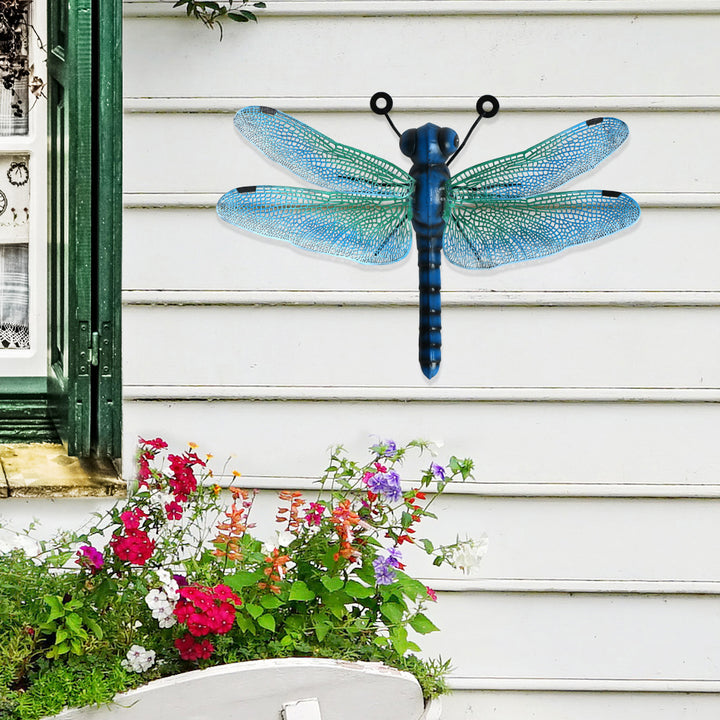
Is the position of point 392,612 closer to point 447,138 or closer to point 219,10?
point 447,138

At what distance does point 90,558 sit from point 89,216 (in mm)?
879

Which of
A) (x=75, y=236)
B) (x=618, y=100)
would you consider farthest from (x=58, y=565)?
(x=618, y=100)

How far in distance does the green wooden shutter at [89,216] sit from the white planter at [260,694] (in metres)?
0.72

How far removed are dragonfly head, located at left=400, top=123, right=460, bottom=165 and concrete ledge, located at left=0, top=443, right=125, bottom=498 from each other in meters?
1.10

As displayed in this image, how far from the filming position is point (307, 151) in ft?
6.97

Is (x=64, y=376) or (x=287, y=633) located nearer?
(x=287, y=633)

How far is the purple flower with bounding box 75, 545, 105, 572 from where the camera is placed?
1.67m

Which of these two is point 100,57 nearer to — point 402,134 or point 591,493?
point 402,134

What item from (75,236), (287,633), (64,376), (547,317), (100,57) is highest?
(100,57)

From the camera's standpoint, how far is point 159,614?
1.68m

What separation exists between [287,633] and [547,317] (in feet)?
3.30

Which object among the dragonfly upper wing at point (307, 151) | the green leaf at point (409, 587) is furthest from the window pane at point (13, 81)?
the green leaf at point (409, 587)

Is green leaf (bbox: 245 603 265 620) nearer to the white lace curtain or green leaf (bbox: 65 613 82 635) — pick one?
green leaf (bbox: 65 613 82 635)

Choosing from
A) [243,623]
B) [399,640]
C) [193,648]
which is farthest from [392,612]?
[193,648]
